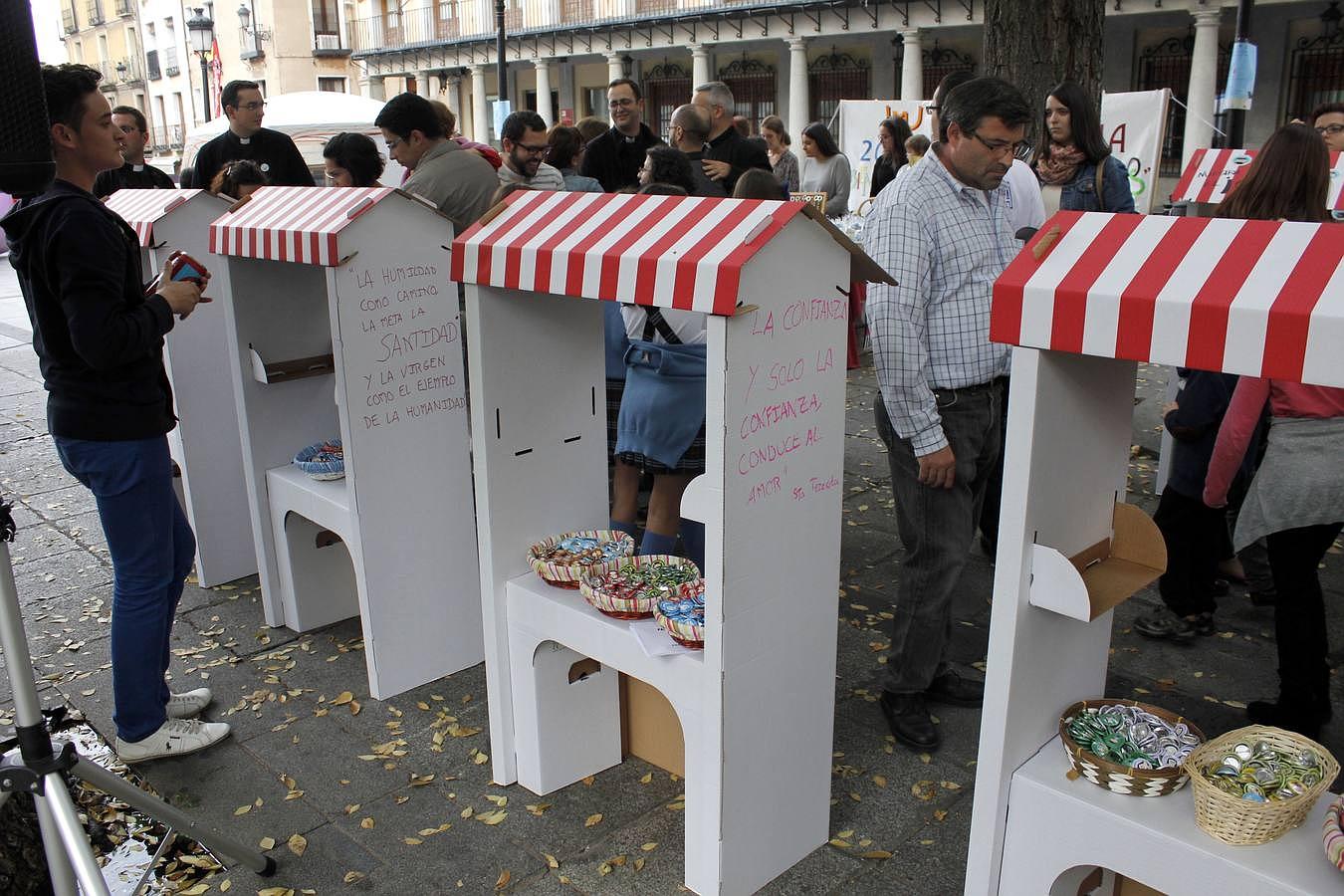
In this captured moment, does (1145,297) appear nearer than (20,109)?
Yes

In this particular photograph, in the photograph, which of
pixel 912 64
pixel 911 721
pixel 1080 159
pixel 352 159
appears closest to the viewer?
pixel 911 721

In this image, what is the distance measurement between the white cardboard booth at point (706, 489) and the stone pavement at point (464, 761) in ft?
0.57

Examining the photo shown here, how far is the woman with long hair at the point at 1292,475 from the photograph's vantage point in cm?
291

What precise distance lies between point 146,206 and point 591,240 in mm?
2904

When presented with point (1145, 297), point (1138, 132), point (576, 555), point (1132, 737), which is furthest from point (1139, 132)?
point (1145, 297)

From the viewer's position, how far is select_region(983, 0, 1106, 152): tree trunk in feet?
20.5

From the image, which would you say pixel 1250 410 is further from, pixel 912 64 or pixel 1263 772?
pixel 912 64

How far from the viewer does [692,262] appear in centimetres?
234

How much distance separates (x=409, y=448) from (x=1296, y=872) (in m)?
2.90

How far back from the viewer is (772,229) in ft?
7.75

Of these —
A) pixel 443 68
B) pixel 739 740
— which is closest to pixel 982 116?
pixel 739 740

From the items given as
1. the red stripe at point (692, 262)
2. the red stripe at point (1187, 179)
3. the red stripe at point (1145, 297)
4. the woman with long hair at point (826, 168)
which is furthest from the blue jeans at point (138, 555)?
the woman with long hair at point (826, 168)

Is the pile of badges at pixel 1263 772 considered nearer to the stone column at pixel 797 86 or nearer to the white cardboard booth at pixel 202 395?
the white cardboard booth at pixel 202 395

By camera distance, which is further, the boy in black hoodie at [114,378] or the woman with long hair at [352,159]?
the woman with long hair at [352,159]
